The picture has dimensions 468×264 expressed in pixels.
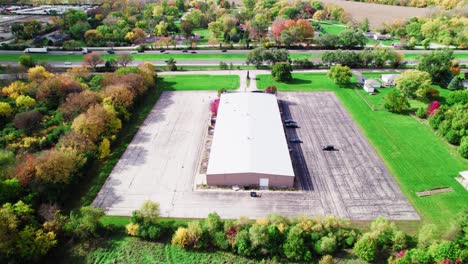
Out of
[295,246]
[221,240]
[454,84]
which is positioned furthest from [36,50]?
[454,84]

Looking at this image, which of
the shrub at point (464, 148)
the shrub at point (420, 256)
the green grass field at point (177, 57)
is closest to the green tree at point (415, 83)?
the shrub at point (464, 148)

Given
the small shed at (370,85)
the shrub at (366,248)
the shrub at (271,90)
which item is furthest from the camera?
the small shed at (370,85)

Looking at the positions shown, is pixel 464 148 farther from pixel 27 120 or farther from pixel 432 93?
pixel 27 120

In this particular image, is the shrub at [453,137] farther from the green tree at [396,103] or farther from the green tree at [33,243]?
the green tree at [33,243]

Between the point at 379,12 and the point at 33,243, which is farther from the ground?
the point at 379,12

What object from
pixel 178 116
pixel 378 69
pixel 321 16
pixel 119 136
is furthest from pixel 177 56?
pixel 321 16
